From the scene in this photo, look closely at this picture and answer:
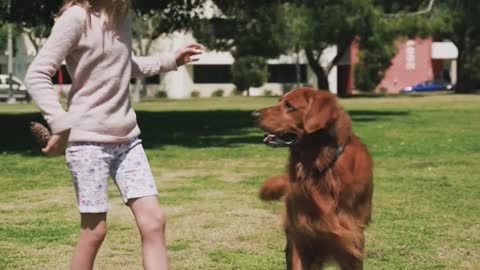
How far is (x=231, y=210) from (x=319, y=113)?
168 inches

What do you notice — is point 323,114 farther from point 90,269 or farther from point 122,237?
point 122,237

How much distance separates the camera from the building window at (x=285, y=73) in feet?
252

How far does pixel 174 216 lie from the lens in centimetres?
852

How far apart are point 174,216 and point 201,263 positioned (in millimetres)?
2165

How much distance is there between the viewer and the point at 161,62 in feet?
16.3

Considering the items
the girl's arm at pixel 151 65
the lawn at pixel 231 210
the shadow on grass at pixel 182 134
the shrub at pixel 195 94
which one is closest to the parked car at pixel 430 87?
the shrub at pixel 195 94

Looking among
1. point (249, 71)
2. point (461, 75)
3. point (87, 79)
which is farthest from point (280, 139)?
point (249, 71)

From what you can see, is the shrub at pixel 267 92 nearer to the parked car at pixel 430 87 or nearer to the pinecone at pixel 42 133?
the parked car at pixel 430 87

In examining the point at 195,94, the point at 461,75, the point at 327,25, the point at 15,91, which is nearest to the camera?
the point at 327,25

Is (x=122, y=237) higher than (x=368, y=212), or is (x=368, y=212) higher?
(x=368, y=212)

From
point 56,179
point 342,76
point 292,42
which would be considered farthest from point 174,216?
point 342,76

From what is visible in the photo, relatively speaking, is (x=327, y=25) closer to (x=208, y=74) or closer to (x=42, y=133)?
(x=208, y=74)

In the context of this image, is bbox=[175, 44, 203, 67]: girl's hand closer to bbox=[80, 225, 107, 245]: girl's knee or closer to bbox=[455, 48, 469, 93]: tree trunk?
bbox=[80, 225, 107, 245]: girl's knee

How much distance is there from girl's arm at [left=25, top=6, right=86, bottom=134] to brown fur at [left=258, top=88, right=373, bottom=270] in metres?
1.33
